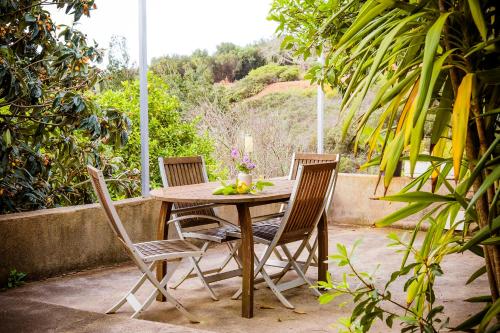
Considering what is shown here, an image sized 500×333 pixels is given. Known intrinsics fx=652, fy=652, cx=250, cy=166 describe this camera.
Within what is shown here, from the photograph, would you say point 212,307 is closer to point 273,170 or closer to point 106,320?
point 106,320

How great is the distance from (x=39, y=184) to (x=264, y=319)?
8.78 feet

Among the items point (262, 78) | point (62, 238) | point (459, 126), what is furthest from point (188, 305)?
point (262, 78)

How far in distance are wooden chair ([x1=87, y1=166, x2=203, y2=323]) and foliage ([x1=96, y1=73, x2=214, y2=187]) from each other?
3793 mm

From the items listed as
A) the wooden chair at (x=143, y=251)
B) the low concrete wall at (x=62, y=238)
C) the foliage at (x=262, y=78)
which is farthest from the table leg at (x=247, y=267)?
the foliage at (x=262, y=78)

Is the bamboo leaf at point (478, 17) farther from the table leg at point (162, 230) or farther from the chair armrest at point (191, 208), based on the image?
the chair armrest at point (191, 208)

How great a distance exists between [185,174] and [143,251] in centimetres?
143

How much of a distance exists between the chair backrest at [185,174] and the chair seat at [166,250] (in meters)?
0.74

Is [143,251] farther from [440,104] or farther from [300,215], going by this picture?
[440,104]

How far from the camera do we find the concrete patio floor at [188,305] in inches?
134

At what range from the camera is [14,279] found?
5.21 metres

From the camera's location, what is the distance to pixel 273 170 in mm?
10867

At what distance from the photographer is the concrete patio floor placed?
3396 mm

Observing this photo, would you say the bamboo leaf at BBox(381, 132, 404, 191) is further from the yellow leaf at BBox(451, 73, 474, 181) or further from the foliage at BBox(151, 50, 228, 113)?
Result: the foliage at BBox(151, 50, 228, 113)

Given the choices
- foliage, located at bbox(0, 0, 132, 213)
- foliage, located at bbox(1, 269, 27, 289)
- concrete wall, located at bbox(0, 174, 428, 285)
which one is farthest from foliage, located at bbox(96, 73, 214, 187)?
foliage, located at bbox(1, 269, 27, 289)
